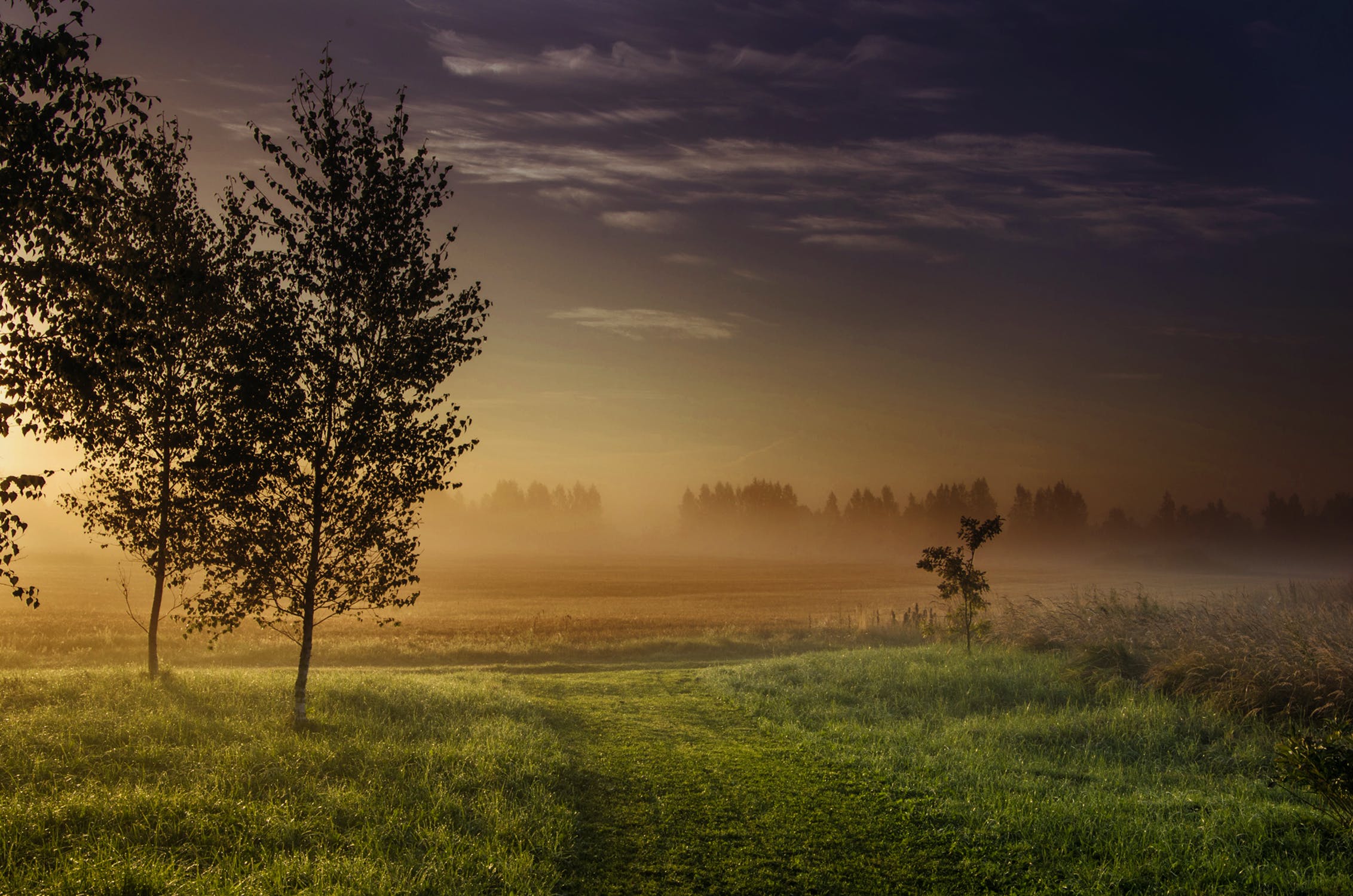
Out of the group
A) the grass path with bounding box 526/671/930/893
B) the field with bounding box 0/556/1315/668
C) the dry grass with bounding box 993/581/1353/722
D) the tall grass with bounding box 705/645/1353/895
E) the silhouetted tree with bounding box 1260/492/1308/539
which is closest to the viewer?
the grass path with bounding box 526/671/930/893

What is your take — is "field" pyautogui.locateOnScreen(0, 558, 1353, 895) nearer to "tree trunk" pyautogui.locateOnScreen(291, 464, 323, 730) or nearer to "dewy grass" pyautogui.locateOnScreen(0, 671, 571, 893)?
"dewy grass" pyautogui.locateOnScreen(0, 671, 571, 893)

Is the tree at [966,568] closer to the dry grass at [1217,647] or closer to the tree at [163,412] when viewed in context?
the dry grass at [1217,647]

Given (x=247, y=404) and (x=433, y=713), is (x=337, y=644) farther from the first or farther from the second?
(x=247, y=404)

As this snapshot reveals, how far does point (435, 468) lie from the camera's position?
13508 mm

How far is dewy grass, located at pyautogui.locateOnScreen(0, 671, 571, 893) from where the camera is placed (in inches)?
292

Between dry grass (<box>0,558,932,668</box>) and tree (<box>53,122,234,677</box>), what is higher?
tree (<box>53,122,234,677</box>)

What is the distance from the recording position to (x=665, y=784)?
10.9 meters

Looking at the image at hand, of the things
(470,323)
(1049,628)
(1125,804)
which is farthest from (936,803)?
(1049,628)

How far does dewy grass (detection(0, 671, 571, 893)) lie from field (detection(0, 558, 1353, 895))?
0.04 metres

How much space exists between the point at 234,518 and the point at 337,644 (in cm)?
2041

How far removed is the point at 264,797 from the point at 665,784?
17.4 ft

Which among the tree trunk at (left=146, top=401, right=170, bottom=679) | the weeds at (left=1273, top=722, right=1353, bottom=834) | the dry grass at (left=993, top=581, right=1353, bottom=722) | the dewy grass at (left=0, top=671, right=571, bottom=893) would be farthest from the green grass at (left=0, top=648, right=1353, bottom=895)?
the dry grass at (left=993, top=581, right=1353, bottom=722)

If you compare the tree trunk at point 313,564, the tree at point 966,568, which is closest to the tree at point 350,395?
the tree trunk at point 313,564

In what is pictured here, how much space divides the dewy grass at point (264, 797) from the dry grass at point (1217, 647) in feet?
48.5
